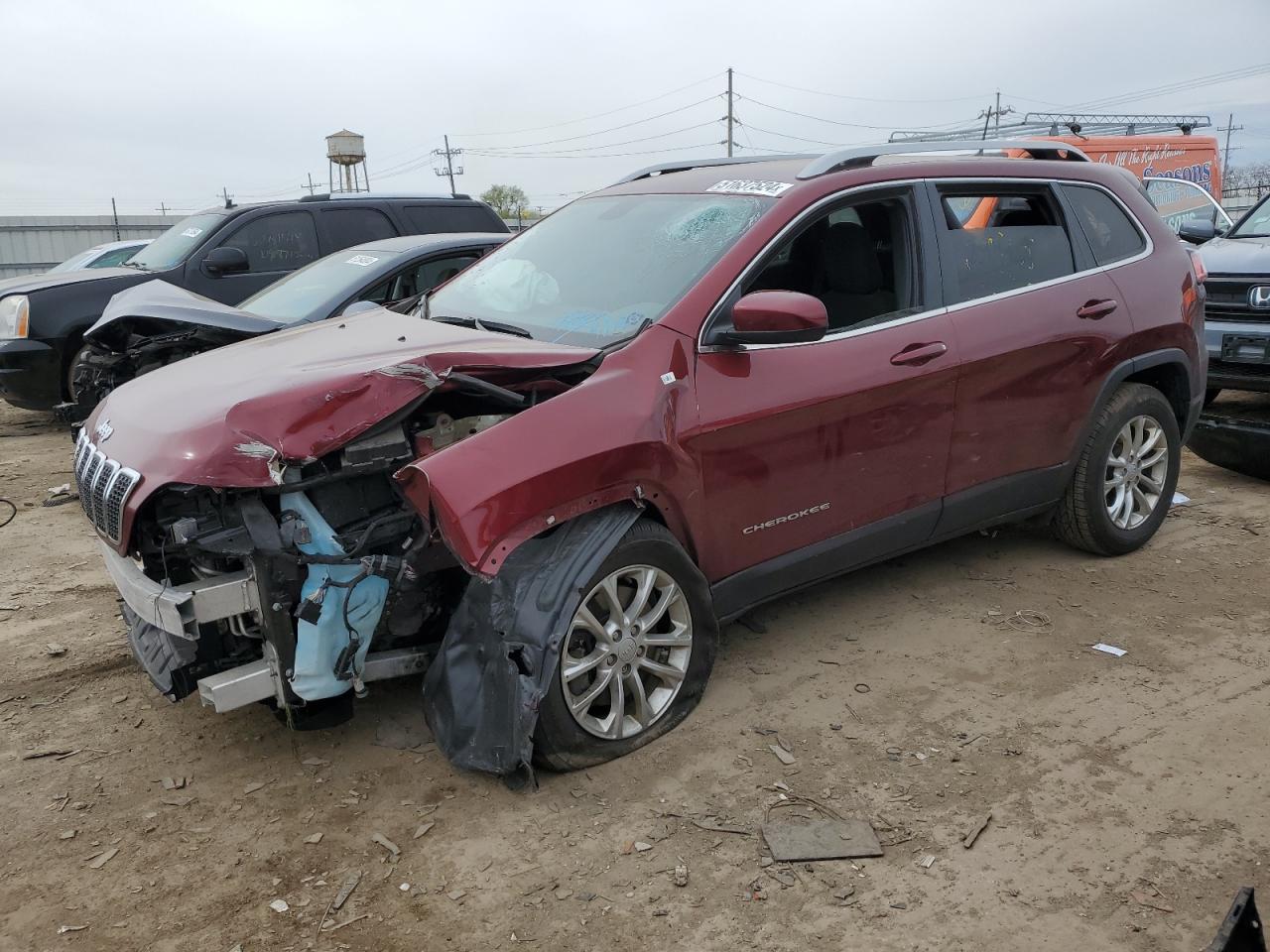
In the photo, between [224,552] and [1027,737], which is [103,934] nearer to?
[224,552]

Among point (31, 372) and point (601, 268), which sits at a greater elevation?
point (601, 268)

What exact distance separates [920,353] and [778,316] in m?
0.90

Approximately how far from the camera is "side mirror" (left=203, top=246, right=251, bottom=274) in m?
7.90

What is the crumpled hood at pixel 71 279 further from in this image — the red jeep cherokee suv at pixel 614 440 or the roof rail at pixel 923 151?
the roof rail at pixel 923 151

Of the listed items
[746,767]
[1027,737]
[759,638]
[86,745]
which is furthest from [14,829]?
[1027,737]

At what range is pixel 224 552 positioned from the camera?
9.71 ft

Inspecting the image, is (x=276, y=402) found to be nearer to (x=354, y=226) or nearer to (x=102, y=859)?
(x=102, y=859)

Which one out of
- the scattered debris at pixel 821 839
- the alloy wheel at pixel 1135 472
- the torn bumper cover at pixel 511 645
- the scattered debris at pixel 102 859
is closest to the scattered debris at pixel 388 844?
the torn bumper cover at pixel 511 645

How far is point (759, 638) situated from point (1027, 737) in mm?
1154

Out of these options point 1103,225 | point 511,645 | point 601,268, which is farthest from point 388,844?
point 1103,225

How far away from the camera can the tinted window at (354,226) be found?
28.9 feet

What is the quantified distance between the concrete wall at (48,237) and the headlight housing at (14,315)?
13350 millimetres

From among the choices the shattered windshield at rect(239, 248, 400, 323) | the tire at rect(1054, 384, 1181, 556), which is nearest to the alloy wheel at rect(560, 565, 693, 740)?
the tire at rect(1054, 384, 1181, 556)

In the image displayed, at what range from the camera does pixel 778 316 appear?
11.0 ft
